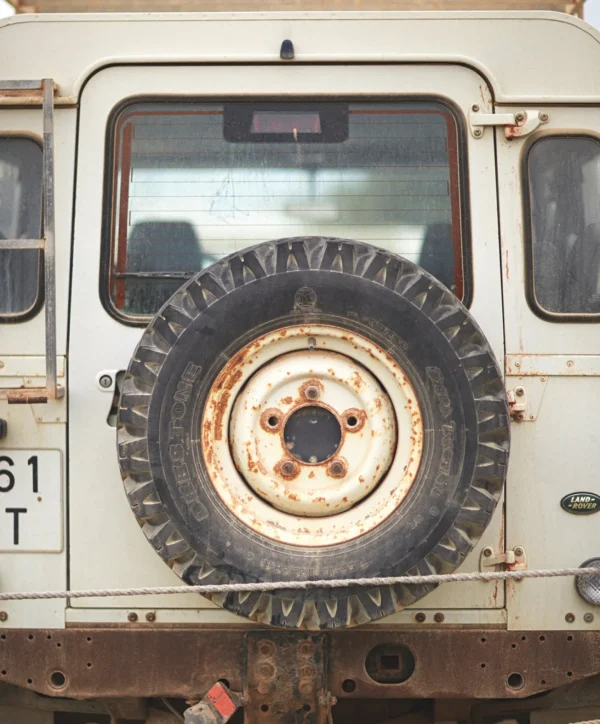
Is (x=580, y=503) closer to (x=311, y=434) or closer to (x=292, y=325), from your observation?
(x=311, y=434)

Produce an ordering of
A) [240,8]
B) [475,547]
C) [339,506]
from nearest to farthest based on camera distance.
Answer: [339,506] < [475,547] < [240,8]

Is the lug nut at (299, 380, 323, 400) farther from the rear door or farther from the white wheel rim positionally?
the rear door

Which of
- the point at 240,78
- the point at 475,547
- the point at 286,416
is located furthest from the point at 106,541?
the point at 240,78

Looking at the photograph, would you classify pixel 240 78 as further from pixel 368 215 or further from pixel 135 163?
pixel 368 215

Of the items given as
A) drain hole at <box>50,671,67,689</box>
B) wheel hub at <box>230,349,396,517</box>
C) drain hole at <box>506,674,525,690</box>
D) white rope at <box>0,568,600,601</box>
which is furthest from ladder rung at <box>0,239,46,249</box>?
drain hole at <box>506,674,525,690</box>

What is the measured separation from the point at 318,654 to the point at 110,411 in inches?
43.3

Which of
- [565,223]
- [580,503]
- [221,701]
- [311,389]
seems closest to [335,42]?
[565,223]

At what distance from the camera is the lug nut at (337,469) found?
278 centimetres

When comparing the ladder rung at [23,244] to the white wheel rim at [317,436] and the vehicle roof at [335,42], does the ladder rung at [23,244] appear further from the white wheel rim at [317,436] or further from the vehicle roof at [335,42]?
the white wheel rim at [317,436]

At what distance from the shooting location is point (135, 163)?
10.2 feet

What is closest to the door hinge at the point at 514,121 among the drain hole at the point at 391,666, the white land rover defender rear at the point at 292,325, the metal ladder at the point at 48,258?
the white land rover defender rear at the point at 292,325

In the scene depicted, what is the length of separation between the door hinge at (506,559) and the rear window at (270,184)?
94 centimetres

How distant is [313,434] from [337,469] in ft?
0.46

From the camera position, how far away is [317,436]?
2818 millimetres
